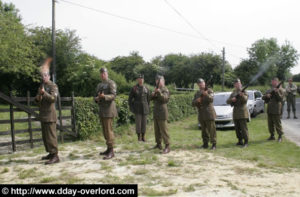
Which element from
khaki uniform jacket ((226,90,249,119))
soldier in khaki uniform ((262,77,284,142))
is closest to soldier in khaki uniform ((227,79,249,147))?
khaki uniform jacket ((226,90,249,119))

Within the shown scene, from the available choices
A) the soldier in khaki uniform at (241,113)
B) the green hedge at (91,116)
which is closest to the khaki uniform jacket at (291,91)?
the green hedge at (91,116)

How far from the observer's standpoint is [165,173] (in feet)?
18.3

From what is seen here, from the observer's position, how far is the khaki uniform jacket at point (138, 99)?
971 cm

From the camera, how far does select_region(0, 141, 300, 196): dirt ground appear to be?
15.1ft

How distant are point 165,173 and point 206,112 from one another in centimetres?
310

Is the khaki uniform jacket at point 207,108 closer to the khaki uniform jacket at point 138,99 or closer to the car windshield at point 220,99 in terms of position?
the khaki uniform jacket at point 138,99

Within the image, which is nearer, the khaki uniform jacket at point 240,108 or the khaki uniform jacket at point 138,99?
the khaki uniform jacket at point 240,108

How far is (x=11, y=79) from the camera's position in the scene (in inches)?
1414

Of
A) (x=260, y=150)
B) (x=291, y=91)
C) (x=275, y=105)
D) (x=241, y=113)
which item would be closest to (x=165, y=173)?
(x=260, y=150)

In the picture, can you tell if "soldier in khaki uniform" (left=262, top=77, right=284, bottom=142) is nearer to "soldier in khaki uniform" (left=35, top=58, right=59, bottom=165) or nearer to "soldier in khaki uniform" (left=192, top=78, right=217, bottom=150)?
"soldier in khaki uniform" (left=192, top=78, right=217, bottom=150)

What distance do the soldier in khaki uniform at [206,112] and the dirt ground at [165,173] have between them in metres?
0.72

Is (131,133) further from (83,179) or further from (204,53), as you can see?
(204,53)

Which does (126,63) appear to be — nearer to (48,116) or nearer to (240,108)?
(240,108)

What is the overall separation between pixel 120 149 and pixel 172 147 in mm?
1510
